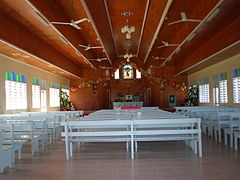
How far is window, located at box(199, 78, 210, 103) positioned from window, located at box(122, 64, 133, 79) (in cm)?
766

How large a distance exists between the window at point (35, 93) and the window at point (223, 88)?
35.3 ft

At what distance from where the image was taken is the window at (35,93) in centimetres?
1532

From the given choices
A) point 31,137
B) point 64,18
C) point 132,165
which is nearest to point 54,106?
point 64,18

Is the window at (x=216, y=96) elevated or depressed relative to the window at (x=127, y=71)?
depressed

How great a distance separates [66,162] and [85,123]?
0.83 metres

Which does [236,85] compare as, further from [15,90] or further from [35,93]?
[35,93]

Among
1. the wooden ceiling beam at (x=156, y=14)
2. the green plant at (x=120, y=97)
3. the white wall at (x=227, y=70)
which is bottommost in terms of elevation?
the green plant at (x=120, y=97)

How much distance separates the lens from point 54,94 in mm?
19469

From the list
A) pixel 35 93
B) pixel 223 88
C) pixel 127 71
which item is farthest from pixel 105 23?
pixel 127 71

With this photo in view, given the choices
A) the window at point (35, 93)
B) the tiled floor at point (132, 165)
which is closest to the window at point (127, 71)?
the window at point (35, 93)

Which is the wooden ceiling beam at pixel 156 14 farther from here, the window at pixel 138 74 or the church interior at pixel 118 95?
the window at pixel 138 74

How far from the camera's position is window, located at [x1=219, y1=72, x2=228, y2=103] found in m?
14.3

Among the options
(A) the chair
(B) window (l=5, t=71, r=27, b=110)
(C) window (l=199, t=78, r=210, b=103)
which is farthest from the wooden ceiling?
(A) the chair

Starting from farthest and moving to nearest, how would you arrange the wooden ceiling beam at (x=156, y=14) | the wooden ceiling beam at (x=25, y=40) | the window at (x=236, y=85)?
1. the window at (x=236, y=85)
2. the wooden ceiling beam at (x=156, y=14)
3. the wooden ceiling beam at (x=25, y=40)
